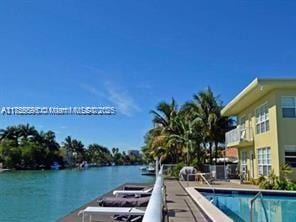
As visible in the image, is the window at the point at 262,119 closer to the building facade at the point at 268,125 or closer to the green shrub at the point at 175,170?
the building facade at the point at 268,125

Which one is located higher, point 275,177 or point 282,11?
point 282,11

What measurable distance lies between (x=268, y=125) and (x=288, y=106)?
6.13 ft

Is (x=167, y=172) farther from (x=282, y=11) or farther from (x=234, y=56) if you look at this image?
(x=282, y=11)

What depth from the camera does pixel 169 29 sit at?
19781 mm

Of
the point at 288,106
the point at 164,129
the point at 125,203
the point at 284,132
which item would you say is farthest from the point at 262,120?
the point at 164,129

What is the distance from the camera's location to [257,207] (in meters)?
15.3

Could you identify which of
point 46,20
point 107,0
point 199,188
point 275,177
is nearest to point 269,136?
point 275,177

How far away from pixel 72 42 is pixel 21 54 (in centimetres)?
404

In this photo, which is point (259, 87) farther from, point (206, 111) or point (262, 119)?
point (206, 111)

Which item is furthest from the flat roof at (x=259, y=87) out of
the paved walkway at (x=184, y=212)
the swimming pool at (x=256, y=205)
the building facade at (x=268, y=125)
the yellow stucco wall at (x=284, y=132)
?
the paved walkway at (x=184, y=212)

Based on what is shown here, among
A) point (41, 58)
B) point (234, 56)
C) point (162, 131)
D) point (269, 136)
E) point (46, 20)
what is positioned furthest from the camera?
point (162, 131)

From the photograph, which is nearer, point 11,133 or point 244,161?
point 244,161

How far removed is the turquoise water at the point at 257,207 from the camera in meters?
13.3

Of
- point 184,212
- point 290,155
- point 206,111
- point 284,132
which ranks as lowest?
point 184,212
